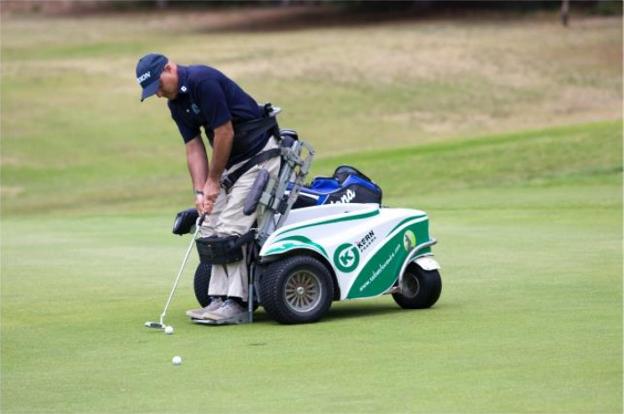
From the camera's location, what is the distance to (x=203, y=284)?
10547mm

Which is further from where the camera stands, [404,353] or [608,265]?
[608,265]

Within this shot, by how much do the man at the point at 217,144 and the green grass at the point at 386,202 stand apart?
397 mm

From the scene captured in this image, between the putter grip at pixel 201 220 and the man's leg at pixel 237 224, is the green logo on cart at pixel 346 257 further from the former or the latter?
the putter grip at pixel 201 220

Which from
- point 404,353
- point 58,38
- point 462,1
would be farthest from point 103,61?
point 404,353

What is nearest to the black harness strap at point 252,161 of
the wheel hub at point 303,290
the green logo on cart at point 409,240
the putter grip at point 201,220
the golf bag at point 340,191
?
the putter grip at point 201,220

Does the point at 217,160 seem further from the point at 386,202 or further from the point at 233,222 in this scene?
the point at 386,202

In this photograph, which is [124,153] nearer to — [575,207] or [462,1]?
[575,207]

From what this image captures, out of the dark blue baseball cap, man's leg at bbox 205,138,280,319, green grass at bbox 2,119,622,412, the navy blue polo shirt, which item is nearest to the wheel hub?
green grass at bbox 2,119,622,412

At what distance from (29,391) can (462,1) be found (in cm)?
Answer: 5963

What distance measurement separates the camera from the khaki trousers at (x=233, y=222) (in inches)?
386

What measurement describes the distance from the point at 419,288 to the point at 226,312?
1.52 m

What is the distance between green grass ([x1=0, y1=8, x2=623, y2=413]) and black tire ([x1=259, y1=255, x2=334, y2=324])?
13 cm

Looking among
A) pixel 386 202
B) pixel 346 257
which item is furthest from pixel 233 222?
pixel 386 202

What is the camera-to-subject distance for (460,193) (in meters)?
23.8
